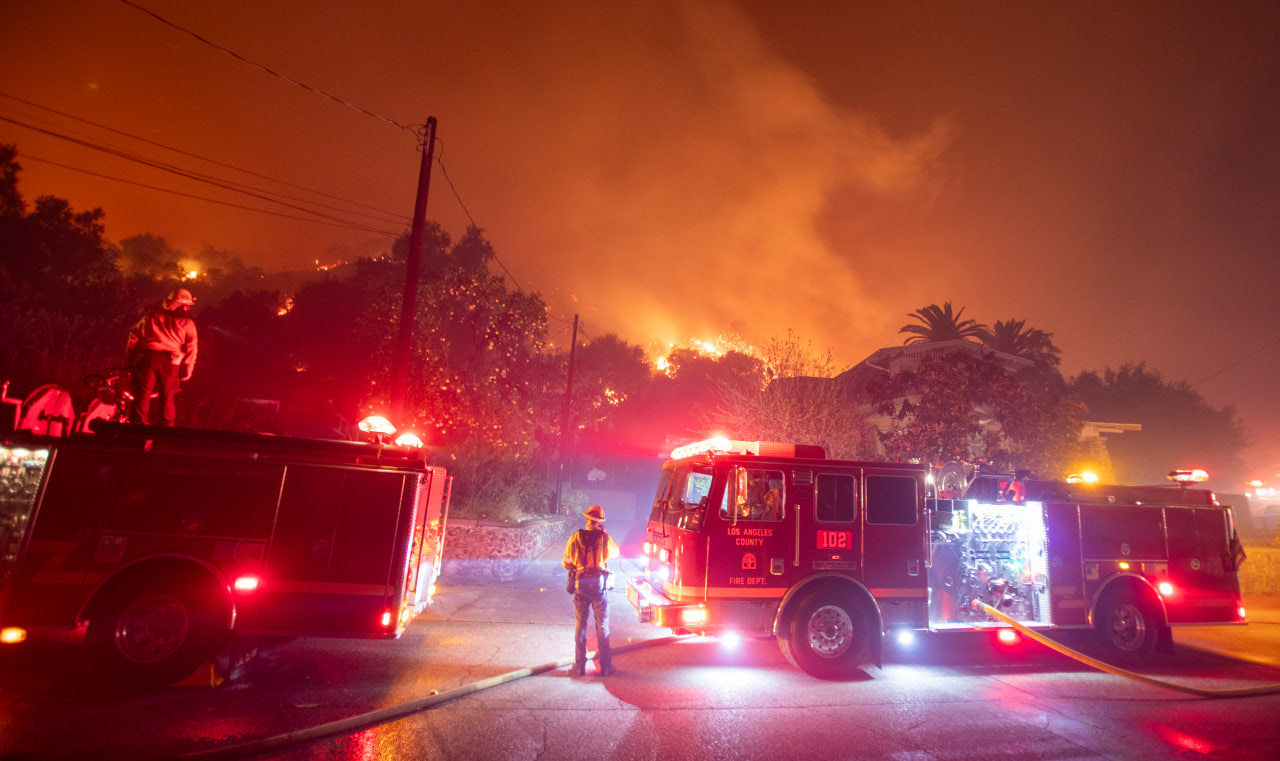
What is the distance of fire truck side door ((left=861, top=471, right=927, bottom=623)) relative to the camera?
7449mm

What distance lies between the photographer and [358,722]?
507 cm

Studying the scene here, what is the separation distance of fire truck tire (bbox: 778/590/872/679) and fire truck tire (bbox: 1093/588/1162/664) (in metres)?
3.94

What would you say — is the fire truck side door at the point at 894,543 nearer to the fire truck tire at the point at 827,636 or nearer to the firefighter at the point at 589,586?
the fire truck tire at the point at 827,636

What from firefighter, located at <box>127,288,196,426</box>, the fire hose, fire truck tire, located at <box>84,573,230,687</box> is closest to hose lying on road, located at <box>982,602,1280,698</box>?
the fire hose

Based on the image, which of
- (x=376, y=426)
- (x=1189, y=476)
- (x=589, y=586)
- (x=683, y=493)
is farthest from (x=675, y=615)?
(x=1189, y=476)

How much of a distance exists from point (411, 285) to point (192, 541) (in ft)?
20.6

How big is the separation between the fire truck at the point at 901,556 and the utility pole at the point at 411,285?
Result: 537cm

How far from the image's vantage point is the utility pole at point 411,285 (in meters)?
10.9

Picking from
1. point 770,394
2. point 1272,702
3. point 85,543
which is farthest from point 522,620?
point 770,394

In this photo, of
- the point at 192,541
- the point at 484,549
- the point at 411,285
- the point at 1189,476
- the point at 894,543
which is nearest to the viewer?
the point at 192,541

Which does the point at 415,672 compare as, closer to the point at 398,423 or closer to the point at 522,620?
the point at 522,620

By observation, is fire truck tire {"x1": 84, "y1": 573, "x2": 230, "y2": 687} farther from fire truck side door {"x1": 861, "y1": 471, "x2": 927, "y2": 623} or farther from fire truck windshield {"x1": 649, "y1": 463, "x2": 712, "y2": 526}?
fire truck side door {"x1": 861, "y1": 471, "x2": 927, "y2": 623}

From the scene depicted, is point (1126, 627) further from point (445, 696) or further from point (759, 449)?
point (445, 696)

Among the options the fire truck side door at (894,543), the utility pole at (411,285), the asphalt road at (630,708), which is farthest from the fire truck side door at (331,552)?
the fire truck side door at (894,543)
